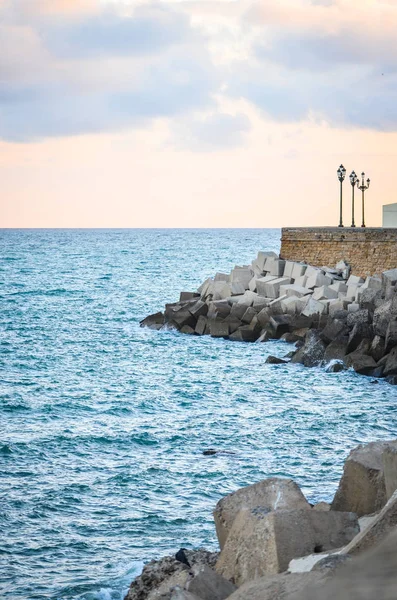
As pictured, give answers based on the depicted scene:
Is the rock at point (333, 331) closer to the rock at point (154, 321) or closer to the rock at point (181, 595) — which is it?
the rock at point (154, 321)

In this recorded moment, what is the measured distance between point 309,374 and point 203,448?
271 inches

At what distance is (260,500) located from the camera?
5.84 meters

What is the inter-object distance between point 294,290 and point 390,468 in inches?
752

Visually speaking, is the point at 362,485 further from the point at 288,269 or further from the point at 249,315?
the point at 288,269

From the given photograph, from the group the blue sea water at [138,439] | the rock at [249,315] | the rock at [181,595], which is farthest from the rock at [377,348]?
the rock at [181,595]

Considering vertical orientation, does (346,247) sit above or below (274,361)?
above

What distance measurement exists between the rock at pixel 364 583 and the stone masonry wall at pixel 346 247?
1116 inches

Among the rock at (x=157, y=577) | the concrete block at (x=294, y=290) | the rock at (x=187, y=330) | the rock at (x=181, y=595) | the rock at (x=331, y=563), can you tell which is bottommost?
the rock at (x=187, y=330)

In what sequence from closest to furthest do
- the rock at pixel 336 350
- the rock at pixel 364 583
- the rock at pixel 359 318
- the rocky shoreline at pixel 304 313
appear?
the rock at pixel 364 583 → the rocky shoreline at pixel 304 313 → the rock at pixel 336 350 → the rock at pixel 359 318

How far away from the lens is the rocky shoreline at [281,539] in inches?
157

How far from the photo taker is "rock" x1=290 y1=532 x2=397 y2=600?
1093 millimetres

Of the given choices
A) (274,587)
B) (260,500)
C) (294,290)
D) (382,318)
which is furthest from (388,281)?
(274,587)

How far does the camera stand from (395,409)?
46.2ft

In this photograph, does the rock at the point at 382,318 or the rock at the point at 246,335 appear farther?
the rock at the point at 246,335
